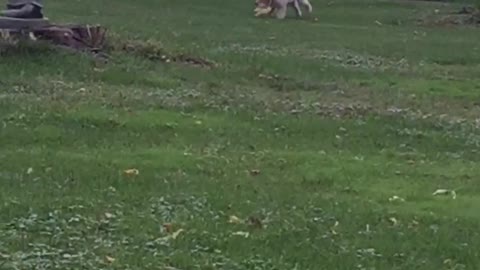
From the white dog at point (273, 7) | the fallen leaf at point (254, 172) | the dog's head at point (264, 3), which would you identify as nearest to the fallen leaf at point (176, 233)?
the fallen leaf at point (254, 172)

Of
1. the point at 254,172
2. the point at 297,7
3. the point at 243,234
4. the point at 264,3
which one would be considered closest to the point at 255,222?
the point at 243,234

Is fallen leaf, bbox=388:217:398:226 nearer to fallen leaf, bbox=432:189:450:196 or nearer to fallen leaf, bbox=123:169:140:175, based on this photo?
fallen leaf, bbox=432:189:450:196

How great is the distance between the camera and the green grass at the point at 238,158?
8.52 metres

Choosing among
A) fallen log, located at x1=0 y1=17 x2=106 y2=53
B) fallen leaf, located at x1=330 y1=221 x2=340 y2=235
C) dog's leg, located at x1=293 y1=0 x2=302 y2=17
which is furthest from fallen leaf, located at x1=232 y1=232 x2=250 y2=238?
dog's leg, located at x1=293 y1=0 x2=302 y2=17

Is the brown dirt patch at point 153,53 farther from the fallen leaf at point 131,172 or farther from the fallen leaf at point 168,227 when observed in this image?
the fallen leaf at point 168,227

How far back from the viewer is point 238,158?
12039 mm

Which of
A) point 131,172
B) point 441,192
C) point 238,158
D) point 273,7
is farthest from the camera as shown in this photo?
point 273,7

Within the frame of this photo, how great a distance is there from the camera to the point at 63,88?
1549 cm

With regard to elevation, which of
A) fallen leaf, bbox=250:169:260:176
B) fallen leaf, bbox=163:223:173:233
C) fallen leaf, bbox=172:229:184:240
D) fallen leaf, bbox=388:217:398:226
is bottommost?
fallen leaf, bbox=250:169:260:176

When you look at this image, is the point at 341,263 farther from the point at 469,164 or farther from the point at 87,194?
the point at 469,164

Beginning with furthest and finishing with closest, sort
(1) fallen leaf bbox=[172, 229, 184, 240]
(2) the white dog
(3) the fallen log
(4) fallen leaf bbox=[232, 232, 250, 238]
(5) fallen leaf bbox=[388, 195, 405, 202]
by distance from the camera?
1. (2) the white dog
2. (3) the fallen log
3. (5) fallen leaf bbox=[388, 195, 405, 202]
4. (4) fallen leaf bbox=[232, 232, 250, 238]
5. (1) fallen leaf bbox=[172, 229, 184, 240]

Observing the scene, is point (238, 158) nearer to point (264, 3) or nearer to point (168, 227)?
point (168, 227)

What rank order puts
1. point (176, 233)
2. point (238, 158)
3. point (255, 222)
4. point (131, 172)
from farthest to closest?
point (238, 158)
point (131, 172)
point (255, 222)
point (176, 233)

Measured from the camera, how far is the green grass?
852cm
